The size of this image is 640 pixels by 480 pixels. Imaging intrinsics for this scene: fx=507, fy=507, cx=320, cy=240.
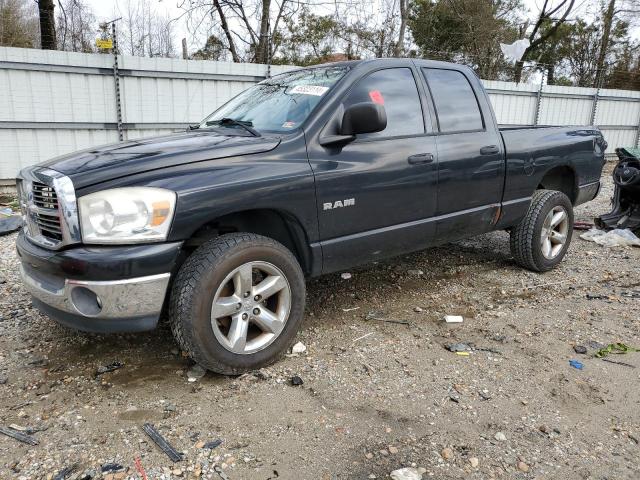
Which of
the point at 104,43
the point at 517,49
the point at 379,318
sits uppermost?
the point at 517,49

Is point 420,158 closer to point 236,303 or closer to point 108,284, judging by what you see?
point 236,303

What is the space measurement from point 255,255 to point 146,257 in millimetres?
590

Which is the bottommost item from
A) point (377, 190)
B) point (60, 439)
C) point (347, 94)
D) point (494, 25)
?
point (60, 439)

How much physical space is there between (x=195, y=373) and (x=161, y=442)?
66 cm

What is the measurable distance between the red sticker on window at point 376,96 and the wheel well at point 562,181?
238cm

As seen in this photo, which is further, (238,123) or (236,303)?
(238,123)

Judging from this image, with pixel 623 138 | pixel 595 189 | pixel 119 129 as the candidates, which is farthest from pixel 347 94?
pixel 623 138

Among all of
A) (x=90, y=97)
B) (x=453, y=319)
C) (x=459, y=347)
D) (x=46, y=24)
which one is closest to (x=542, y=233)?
(x=453, y=319)

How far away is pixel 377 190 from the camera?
11.1 feet

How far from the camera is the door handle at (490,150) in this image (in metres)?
4.09

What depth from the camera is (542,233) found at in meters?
4.77

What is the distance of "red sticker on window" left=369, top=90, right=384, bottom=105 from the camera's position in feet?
11.5

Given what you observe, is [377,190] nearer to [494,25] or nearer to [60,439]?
[60,439]

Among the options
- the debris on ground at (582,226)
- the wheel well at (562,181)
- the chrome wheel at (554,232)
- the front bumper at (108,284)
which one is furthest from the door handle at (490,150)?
the debris on ground at (582,226)
